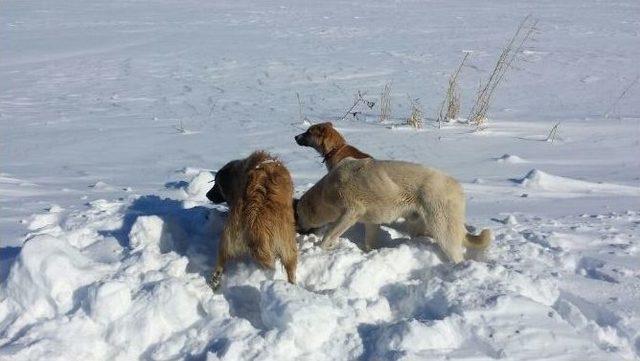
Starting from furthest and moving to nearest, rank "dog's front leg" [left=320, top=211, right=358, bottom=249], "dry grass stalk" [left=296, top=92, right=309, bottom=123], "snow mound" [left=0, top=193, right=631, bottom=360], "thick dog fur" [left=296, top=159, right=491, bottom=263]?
1. "dry grass stalk" [left=296, top=92, right=309, bottom=123]
2. "dog's front leg" [left=320, top=211, right=358, bottom=249]
3. "thick dog fur" [left=296, top=159, right=491, bottom=263]
4. "snow mound" [left=0, top=193, right=631, bottom=360]

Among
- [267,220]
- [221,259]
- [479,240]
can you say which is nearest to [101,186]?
[221,259]

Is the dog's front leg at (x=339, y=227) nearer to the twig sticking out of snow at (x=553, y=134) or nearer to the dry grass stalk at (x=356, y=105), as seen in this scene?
the twig sticking out of snow at (x=553, y=134)

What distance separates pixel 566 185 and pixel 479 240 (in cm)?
241

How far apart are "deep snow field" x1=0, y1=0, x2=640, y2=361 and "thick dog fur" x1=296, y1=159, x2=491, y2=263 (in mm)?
164

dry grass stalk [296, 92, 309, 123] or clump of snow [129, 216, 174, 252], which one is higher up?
dry grass stalk [296, 92, 309, 123]

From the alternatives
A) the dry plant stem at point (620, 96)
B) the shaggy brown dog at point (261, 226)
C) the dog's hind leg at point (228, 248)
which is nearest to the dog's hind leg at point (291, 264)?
the shaggy brown dog at point (261, 226)

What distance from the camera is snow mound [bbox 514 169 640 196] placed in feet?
20.8

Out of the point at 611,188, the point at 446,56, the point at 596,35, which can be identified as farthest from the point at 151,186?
the point at 596,35

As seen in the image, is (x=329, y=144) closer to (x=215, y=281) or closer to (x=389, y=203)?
(x=389, y=203)

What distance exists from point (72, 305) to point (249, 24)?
19.2m

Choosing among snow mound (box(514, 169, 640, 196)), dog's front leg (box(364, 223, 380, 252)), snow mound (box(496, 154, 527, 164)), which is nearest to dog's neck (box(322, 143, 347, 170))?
dog's front leg (box(364, 223, 380, 252))

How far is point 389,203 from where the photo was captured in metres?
4.67

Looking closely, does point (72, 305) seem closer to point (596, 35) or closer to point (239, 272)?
point (239, 272)

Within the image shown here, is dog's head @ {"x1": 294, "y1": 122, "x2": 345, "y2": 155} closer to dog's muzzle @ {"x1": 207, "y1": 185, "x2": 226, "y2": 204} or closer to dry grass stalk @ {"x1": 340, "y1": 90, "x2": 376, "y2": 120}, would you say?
dog's muzzle @ {"x1": 207, "y1": 185, "x2": 226, "y2": 204}
